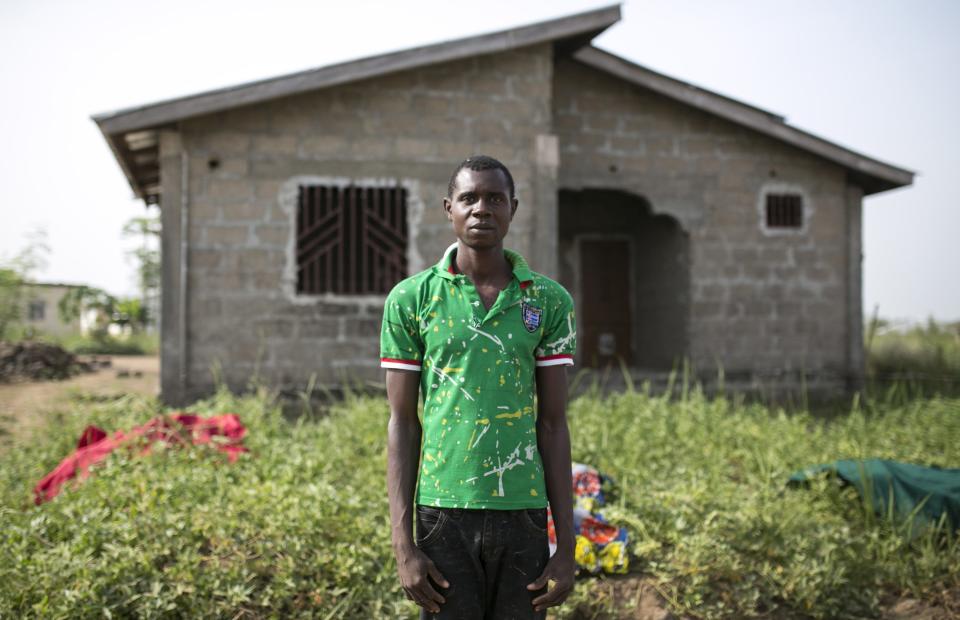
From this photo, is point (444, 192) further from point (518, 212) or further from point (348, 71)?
→ point (348, 71)

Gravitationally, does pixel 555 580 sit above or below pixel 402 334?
below

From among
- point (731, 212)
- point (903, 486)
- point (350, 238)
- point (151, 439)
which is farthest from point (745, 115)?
point (151, 439)

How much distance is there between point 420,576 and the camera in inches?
77.7

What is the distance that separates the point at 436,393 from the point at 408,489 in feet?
0.88

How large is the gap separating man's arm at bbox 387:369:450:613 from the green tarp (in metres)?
3.41

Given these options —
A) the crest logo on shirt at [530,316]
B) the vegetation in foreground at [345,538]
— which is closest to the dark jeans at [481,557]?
the crest logo on shirt at [530,316]

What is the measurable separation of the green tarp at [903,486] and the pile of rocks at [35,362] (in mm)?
11748

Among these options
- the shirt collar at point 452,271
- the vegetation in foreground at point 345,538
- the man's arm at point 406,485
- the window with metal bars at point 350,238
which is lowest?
the vegetation in foreground at point 345,538

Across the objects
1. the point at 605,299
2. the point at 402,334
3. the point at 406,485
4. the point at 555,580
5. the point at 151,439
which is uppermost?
the point at 605,299

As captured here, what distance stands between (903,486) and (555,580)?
3394mm

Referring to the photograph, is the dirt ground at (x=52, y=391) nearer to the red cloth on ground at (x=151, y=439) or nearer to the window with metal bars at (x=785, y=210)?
the red cloth on ground at (x=151, y=439)

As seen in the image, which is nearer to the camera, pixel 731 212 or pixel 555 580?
pixel 555 580

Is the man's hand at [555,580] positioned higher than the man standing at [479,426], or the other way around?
the man standing at [479,426]

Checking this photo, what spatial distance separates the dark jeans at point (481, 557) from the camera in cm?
202
